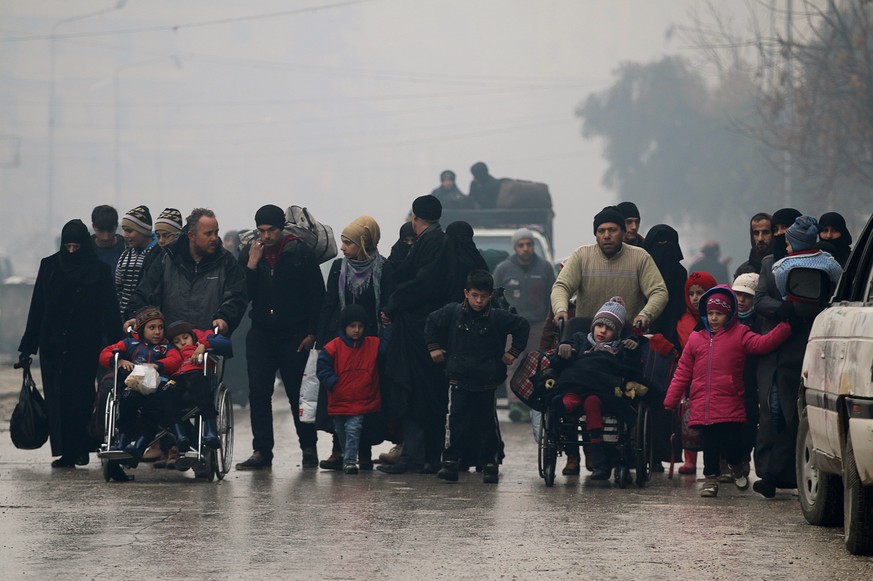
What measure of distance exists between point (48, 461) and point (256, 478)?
236 centimetres

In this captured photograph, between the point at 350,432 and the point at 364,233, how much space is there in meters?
1.52

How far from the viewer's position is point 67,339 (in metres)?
13.9

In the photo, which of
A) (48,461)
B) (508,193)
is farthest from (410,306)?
(508,193)

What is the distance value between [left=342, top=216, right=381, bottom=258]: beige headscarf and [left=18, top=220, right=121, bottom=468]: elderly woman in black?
1.91 metres

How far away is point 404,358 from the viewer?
13.5 meters

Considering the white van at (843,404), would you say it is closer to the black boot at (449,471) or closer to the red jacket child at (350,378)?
the black boot at (449,471)

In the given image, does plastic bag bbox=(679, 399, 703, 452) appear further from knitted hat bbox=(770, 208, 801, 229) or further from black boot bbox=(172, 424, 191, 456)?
black boot bbox=(172, 424, 191, 456)

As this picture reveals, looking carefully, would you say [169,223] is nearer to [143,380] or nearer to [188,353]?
[188,353]

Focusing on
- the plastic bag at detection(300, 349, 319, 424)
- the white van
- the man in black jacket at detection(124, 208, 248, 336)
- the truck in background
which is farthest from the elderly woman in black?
the truck in background

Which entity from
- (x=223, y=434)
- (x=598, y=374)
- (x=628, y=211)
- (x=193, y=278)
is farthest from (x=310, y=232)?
(x=598, y=374)

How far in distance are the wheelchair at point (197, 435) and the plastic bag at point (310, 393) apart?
2.55ft

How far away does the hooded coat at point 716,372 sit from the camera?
39.5 ft

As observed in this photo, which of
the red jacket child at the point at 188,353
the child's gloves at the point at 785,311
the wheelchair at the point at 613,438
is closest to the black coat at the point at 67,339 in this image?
the red jacket child at the point at 188,353

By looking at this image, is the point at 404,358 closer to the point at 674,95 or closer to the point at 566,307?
the point at 566,307
